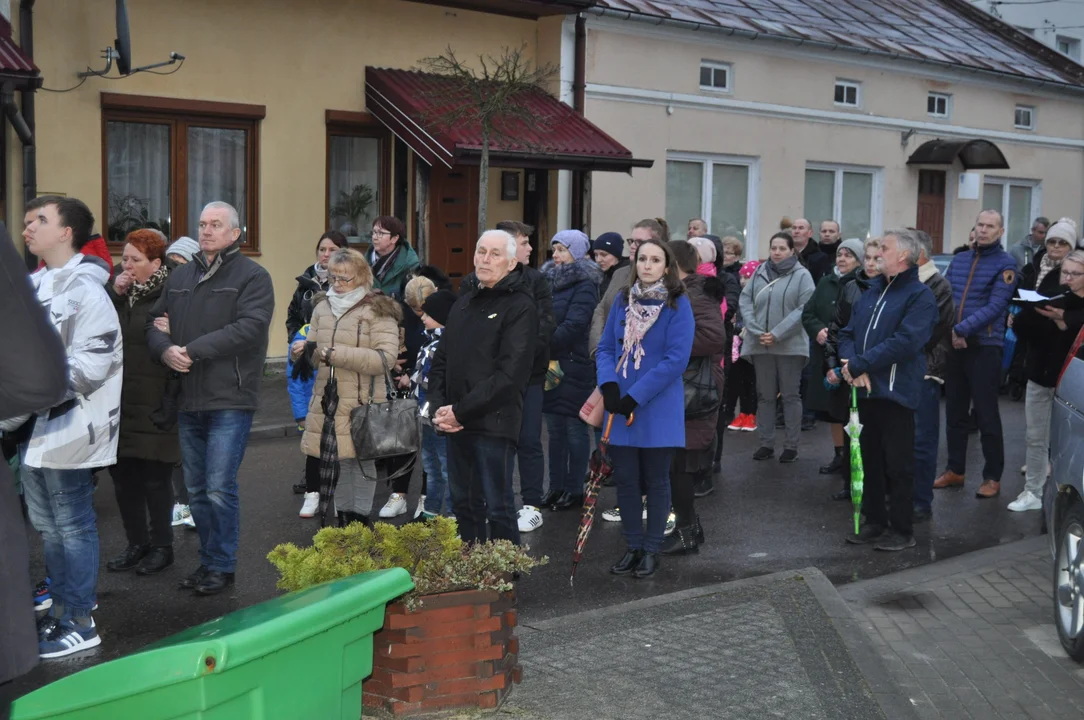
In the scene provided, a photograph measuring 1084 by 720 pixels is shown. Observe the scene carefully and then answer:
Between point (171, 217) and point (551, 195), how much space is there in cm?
589

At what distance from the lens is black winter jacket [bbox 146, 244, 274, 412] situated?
22.4 ft

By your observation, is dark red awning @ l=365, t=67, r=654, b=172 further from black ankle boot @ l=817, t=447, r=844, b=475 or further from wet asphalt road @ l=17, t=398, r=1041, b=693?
black ankle boot @ l=817, t=447, r=844, b=475

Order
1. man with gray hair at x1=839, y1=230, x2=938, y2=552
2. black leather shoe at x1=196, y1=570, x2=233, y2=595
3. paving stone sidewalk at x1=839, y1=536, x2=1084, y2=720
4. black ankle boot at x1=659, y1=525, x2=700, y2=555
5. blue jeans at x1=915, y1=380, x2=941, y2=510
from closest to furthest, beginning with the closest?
1. paving stone sidewalk at x1=839, y1=536, x2=1084, y2=720
2. black leather shoe at x1=196, y1=570, x2=233, y2=595
3. black ankle boot at x1=659, y1=525, x2=700, y2=555
4. man with gray hair at x1=839, y1=230, x2=938, y2=552
5. blue jeans at x1=915, y1=380, x2=941, y2=510

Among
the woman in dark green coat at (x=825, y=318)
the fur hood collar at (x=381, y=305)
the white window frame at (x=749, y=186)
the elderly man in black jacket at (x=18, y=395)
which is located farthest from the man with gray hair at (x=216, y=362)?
the white window frame at (x=749, y=186)

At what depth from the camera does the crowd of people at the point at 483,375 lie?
6.12 m

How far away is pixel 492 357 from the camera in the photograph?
6758mm

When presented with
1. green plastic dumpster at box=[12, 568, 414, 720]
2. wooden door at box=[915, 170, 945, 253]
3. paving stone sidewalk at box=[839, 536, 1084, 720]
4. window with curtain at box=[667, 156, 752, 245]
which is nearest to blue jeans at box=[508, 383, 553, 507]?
paving stone sidewalk at box=[839, 536, 1084, 720]

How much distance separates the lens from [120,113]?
15.4 m

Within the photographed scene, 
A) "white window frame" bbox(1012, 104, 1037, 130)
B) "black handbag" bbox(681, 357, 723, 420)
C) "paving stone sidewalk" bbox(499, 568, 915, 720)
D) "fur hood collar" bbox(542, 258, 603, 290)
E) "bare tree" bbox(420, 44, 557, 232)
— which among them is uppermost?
"white window frame" bbox(1012, 104, 1037, 130)

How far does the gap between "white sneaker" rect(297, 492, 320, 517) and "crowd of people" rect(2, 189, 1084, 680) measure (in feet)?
0.04

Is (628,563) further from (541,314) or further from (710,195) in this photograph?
(710,195)

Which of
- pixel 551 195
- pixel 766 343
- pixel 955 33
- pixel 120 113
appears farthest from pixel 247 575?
pixel 955 33

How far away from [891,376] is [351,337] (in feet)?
10.8

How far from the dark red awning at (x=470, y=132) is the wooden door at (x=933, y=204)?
8.80 meters
